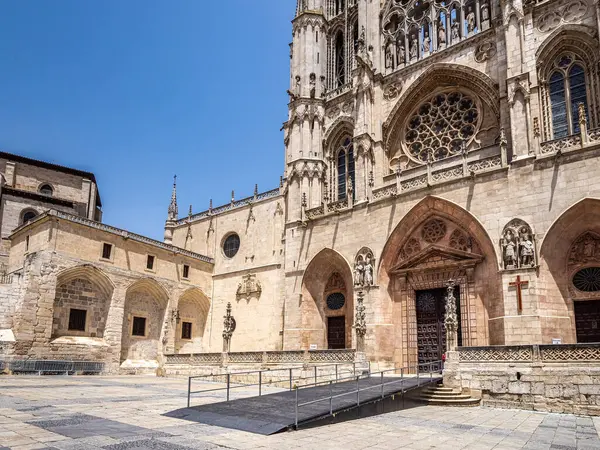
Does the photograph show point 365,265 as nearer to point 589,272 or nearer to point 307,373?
point 307,373

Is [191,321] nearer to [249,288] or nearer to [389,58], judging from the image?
[249,288]

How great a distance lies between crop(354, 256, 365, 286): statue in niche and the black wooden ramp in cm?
903

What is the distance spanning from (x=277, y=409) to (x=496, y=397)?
258 inches

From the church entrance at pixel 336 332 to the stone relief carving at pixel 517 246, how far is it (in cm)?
848

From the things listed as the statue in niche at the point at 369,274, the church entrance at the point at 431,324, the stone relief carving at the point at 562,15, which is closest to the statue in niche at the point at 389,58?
the stone relief carving at the point at 562,15

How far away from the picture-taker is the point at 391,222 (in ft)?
66.8

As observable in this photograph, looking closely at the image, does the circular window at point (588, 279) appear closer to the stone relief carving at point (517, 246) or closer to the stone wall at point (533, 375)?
the stone relief carving at point (517, 246)

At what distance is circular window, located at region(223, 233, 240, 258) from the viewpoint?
2933 centimetres

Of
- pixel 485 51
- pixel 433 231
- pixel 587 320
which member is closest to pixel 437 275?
pixel 433 231

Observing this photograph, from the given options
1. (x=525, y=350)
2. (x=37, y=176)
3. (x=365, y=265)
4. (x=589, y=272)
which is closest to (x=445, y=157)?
(x=365, y=265)

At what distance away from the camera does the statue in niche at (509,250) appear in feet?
53.8

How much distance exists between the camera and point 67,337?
2192cm

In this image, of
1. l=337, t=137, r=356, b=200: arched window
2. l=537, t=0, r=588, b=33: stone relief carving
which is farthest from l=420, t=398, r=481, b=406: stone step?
l=537, t=0, r=588, b=33: stone relief carving

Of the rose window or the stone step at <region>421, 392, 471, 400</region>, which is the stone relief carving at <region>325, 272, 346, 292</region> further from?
the stone step at <region>421, 392, 471, 400</region>
